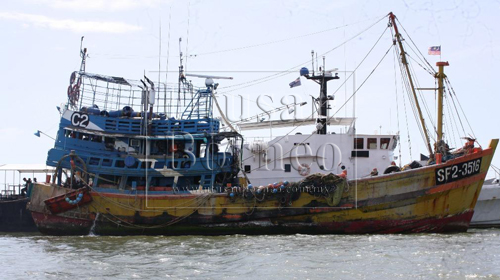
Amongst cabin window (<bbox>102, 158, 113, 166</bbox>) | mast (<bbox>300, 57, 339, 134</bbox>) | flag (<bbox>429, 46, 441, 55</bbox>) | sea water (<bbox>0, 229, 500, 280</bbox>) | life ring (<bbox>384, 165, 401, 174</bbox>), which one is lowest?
sea water (<bbox>0, 229, 500, 280</bbox>)

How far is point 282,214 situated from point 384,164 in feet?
16.3

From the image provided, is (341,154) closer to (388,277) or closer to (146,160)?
(146,160)

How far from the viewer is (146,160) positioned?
2750 centimetres

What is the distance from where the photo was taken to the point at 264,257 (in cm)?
1948

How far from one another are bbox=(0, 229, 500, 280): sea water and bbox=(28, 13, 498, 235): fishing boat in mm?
1179

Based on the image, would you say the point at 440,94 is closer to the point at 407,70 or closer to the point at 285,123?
the point at 407,70

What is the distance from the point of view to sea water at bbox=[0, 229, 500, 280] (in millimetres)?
17094

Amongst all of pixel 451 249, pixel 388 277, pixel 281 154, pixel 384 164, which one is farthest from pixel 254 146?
pixel 388 277

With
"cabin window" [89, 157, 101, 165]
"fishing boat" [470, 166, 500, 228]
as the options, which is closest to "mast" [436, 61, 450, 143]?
"fishing boat" [470, 166, 500, 228]

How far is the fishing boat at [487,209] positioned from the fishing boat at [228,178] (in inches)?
184

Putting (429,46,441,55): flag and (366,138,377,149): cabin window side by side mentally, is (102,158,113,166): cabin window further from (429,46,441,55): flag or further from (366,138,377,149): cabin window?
(429,46,441,55): flag

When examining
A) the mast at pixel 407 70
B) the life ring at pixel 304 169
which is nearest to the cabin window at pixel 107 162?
the life ring at pixel 304 169

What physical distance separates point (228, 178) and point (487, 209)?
458 inches

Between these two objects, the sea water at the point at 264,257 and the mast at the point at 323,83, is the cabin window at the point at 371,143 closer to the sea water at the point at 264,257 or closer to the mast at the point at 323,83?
the mast at the point at 323,83
